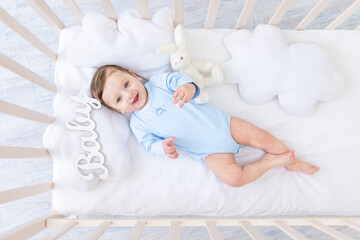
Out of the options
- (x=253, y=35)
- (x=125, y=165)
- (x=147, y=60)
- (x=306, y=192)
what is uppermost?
(x=253, y=35)

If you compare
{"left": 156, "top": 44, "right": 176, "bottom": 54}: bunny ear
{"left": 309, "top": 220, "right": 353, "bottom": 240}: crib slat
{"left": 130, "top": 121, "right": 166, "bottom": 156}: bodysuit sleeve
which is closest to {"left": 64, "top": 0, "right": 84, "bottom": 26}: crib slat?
{"left": 156, "top": 44, "right": 176, "bottom": 54}: bunny ear

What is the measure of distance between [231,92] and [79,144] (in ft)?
2.00

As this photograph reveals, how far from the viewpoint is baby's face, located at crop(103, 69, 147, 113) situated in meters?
0.95

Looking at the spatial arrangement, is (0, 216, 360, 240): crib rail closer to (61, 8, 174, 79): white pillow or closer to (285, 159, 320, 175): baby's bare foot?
(285, 159, 320, 175): baby's bare foot

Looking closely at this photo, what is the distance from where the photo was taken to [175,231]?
35.6 inches

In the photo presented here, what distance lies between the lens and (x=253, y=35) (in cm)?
109

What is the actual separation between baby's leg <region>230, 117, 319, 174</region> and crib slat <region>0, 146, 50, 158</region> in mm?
679

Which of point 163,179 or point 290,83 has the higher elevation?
point 290,83

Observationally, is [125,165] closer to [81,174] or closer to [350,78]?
[81,174]

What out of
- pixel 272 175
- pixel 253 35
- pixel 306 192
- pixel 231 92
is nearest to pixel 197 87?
pixel 231 92

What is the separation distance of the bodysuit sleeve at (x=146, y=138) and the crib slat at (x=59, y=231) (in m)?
0.37

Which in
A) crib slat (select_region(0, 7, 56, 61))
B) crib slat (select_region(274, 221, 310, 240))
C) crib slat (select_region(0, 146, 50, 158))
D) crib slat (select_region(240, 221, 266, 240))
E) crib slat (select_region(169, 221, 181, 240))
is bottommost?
crib slat (select_region(274, 221, 310, 240))

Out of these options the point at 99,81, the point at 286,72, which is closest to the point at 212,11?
the point at 286,72

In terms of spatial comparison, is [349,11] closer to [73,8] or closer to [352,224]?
[352,224]
